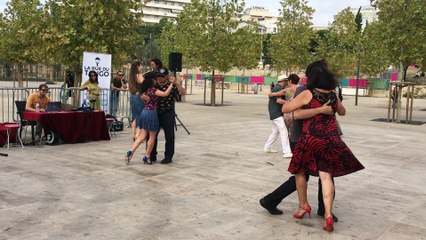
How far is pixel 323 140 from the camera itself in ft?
15.2

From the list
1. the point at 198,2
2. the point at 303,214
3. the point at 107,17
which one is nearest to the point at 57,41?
the point at 107,17

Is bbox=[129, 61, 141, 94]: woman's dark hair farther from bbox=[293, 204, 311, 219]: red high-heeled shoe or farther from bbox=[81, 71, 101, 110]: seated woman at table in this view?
bbox=[293, 204, 311, 219]: red high-heeled shoe

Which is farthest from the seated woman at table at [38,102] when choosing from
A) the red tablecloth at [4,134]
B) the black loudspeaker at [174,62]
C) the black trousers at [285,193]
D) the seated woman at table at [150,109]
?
the black trousers at [285,193]

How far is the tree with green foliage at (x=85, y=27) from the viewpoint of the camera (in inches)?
566

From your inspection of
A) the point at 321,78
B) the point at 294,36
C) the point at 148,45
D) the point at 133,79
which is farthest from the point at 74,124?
the point at 148,45

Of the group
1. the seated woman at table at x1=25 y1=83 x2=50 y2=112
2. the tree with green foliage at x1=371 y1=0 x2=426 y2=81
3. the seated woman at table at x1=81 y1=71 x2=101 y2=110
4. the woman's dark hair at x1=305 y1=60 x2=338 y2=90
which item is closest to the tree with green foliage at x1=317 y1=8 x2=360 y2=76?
the tree with green foliage at x1=371 y1=0 x2=426 y2=81

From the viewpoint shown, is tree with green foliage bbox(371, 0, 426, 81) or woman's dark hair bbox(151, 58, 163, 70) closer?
woman's dark hair bbox(151, 58, 163, 70)

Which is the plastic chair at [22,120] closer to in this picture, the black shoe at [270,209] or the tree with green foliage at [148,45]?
the black shoe at [270,209]

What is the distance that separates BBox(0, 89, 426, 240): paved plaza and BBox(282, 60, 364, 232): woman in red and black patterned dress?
2.05 feet

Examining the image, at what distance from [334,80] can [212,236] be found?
200 cm

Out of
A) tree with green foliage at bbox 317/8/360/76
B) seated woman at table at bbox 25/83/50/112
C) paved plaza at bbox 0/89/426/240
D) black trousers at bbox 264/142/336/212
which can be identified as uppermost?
tree with green foliage at bbox 317/8/360/76

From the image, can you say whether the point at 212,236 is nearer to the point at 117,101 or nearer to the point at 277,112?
the point at 277,112

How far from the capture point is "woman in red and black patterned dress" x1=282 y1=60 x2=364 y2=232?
463 centimetres

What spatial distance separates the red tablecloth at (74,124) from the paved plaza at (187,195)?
0.32m
